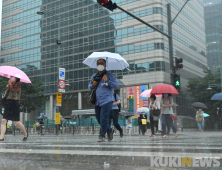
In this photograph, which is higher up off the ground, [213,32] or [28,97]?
[213,32]

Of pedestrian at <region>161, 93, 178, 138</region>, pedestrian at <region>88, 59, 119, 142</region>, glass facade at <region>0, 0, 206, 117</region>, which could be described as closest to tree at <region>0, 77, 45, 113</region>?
glass facade at <region>0, 0, 206, 117</region>

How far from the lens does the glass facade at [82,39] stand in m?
44.9

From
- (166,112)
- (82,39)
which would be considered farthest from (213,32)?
(166,112)

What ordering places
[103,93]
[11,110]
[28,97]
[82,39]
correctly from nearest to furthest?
[103,93] < [11,110] < [28,97] < [82,39]

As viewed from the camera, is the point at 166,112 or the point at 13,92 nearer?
the point at 13,92

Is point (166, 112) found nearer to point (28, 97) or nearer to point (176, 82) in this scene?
point (176, 82)

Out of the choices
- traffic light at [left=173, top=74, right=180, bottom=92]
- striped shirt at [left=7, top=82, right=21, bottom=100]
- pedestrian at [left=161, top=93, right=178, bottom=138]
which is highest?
traffic light at [left=173, top=74, right=180, bottom=92]

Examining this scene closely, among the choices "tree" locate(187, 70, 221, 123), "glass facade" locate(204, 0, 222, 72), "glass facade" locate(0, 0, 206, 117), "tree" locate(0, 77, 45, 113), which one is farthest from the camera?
"glass facade" locate(204, 0, 222, 72)

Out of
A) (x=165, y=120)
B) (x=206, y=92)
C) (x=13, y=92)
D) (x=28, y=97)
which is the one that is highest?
(x=206, y=92)

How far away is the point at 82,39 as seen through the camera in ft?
169

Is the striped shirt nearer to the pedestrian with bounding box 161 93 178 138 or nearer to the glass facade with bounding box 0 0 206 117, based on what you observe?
the pedestrian with bounding box 161 93 178 138

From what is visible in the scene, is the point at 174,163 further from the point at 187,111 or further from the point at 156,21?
the point at 187,111

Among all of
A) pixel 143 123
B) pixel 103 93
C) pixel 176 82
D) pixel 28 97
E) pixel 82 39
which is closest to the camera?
pixel 103 93

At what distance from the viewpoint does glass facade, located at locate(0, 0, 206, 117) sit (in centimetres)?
4488
